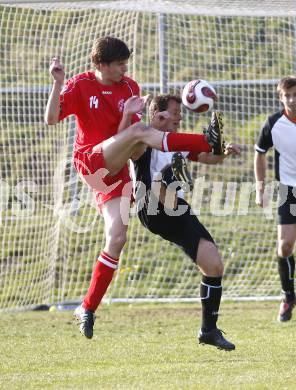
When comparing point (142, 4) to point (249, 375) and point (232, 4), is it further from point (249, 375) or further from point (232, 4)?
point (249, 375)

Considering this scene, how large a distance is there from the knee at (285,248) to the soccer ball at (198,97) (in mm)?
2064

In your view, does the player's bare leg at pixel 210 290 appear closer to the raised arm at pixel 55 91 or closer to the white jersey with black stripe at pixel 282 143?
the raised arm at pixel 55 91

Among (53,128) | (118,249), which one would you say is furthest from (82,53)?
(118,249)

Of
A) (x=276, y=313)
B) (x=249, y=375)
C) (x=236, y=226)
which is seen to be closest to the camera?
(x=249, y=375)

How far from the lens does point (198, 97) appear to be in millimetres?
6426

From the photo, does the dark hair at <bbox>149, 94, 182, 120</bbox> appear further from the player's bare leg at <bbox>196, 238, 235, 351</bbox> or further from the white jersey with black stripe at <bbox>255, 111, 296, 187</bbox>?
the white jersey with black stripe at <bbox>255, 111, 296, 187</bbox>

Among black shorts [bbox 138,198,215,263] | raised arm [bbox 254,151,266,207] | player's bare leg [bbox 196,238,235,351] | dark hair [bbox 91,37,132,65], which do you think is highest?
dark hair [bbox 91,37,132,65]

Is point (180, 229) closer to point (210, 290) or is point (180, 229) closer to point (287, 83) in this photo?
point (210, 290)

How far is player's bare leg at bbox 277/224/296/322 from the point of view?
806 cm

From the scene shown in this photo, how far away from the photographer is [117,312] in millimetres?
9227

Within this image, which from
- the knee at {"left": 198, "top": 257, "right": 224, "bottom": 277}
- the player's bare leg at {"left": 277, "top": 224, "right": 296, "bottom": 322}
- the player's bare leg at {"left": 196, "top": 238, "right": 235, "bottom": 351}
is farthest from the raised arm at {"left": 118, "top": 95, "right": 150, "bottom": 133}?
the player's bare leg at {"left": 277, "top": 224, "right": 296, "bottom": 322}

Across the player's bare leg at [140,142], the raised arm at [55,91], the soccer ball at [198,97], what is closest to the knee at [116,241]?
the player's bare leg at [140,142]

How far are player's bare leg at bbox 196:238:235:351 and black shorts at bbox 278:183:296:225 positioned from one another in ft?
5.93

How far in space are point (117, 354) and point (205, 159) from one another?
1.51 meters
